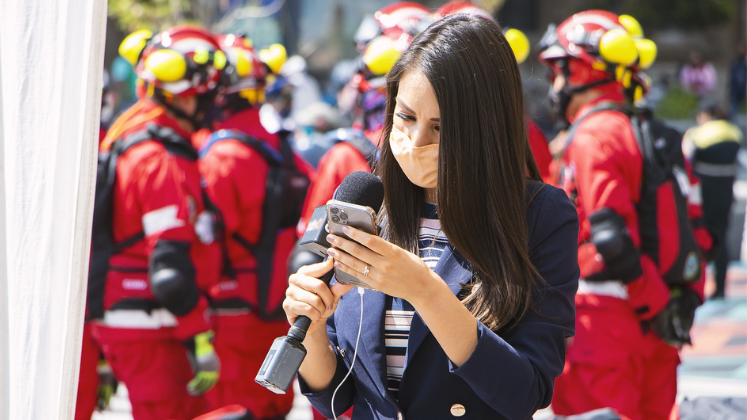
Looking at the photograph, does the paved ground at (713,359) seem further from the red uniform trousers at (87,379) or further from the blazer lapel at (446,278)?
the blazer lapel at (446,278)

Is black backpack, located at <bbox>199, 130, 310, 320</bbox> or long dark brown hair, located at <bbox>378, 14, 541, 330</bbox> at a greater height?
long dark brown hair, located at <bbox>378, 14, 541, 330</bbox>

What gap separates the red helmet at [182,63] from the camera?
425 centimetres

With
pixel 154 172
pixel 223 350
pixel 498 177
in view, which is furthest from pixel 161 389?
pixel 498 177

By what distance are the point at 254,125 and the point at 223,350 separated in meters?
1.37

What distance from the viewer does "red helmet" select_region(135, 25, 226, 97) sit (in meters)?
4.25

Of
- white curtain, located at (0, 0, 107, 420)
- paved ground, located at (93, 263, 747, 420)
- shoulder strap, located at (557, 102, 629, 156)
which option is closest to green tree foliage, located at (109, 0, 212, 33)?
paved ground, located at (93, 263, 747, 420)

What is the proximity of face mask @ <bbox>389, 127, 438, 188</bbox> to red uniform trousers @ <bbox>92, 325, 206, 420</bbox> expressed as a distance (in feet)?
8.45

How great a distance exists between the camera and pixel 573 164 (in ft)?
12.9

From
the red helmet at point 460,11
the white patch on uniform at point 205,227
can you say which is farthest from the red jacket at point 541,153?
the red helmet at point 460,11

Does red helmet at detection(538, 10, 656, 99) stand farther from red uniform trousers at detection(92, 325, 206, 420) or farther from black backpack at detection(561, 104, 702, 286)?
red uniform trousers at detection(92, 325, 206, 420)

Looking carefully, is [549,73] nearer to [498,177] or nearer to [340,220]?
[498,177]

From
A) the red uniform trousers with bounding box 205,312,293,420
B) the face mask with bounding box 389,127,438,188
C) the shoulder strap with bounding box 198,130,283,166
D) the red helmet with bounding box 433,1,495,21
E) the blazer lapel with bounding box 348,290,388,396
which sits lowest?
the red uniform trousers with bounding box 205,312,293,420

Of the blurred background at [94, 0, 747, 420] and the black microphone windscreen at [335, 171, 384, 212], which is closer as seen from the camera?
the black microphone windscreen at [335, 171, 384, 212]

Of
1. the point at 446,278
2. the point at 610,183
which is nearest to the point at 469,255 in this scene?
the point at 446,278
